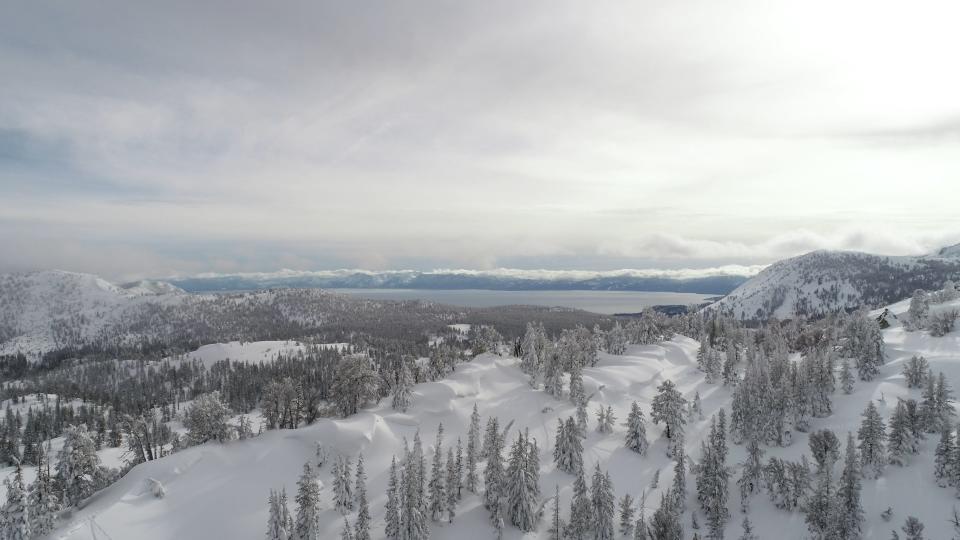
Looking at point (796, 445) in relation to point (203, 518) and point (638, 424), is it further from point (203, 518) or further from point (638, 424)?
point (203, 518)

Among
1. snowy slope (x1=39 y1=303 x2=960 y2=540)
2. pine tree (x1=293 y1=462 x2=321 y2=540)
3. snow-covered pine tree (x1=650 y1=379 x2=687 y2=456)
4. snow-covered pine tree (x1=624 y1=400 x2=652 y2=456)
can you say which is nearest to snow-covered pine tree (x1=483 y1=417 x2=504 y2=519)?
snowy slope (x1=39 y1=303 x2=960 y2=540)

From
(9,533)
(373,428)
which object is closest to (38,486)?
(9,533)

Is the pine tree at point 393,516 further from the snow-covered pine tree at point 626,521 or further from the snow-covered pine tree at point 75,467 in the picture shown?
the snow-covered pine tree at point 75,467

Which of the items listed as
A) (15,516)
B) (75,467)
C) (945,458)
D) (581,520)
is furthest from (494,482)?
(945,458)

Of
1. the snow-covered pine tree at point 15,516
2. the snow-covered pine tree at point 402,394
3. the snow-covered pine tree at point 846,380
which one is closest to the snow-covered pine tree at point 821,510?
the snow-covered pine tree at point 846,380

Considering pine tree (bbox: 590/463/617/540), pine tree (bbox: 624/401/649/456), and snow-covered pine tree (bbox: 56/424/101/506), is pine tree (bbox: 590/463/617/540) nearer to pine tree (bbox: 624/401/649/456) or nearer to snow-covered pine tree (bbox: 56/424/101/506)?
pine tree (bbox: 624/401/649/456)

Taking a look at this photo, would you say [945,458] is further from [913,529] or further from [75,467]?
[75,467]
